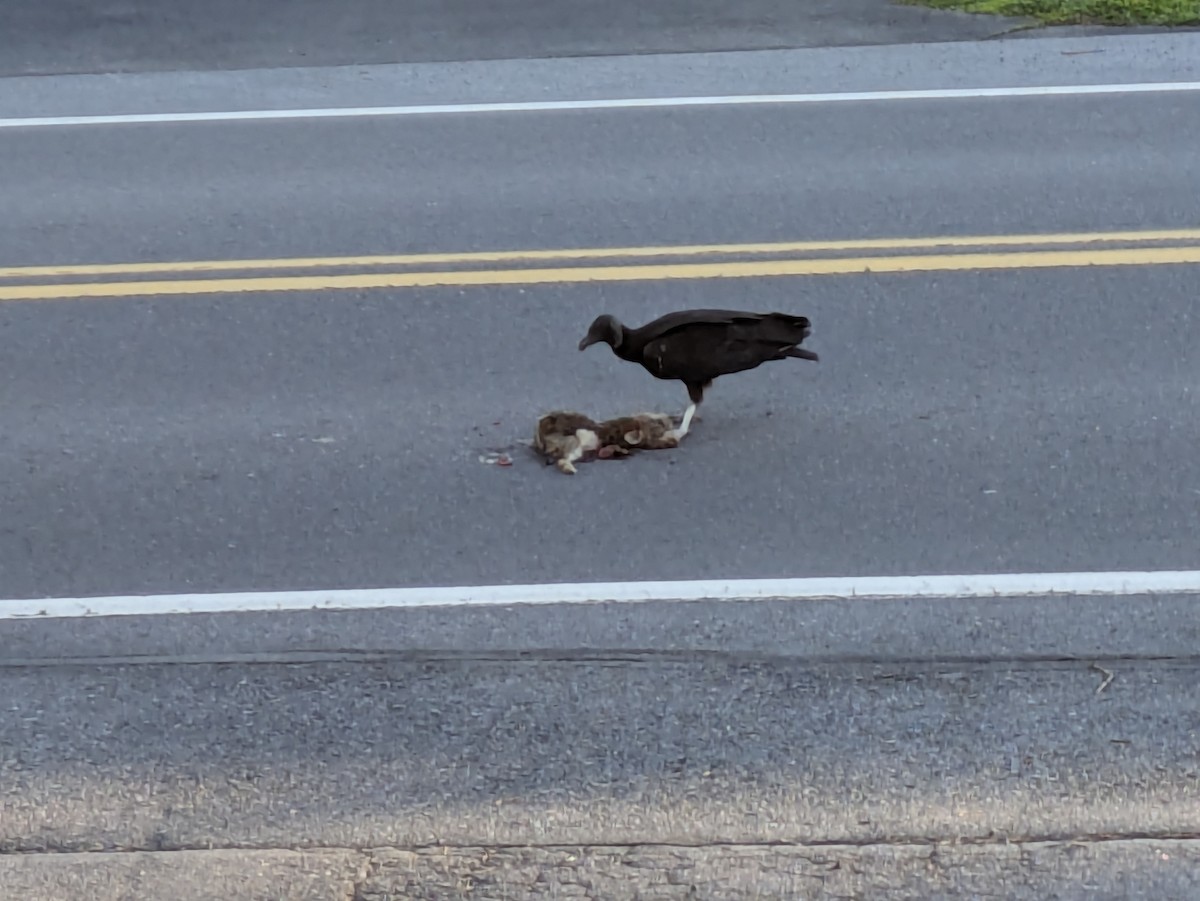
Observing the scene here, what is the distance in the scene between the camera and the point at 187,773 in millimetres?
3889

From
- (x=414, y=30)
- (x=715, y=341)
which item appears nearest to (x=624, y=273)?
(x=715, y=341)

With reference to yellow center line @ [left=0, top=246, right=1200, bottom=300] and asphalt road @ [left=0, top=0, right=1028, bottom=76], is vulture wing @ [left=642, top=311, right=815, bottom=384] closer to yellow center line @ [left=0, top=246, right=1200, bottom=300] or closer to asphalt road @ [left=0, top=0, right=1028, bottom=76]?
yellow center line @ [left=0, top=246, right=1200, bottom=300]

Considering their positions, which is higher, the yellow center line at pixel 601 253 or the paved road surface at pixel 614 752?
the yellow center line at pixel 601 253

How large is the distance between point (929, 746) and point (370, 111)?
6.79 meters

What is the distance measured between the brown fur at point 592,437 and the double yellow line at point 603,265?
1.61 metres

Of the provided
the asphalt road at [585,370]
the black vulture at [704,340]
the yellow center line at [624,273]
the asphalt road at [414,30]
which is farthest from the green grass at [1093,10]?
the black vulture at [704,340]

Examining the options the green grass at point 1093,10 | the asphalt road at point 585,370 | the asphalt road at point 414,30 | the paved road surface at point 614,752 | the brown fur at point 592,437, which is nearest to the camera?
the paved road surface at point 614,752

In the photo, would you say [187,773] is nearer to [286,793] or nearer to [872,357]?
[286,793]

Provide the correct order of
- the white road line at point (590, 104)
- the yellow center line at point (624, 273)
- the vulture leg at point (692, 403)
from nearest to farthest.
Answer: the vulture leg at point (692, 403) < the yellow center line at point (624, 273) < the white road line at point (590, 104)

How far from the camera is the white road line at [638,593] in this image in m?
4.61

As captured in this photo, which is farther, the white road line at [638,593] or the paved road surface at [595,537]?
the white road line at [638,593]

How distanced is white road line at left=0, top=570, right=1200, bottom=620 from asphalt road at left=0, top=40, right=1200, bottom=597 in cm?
7

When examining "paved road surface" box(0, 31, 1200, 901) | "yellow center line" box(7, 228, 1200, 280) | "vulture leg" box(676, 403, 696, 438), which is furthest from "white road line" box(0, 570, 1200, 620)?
"yellow center line" box(7, 228, 1200, 280)

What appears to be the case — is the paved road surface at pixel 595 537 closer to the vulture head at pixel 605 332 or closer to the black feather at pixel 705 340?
the black feather at pixel 705 340
